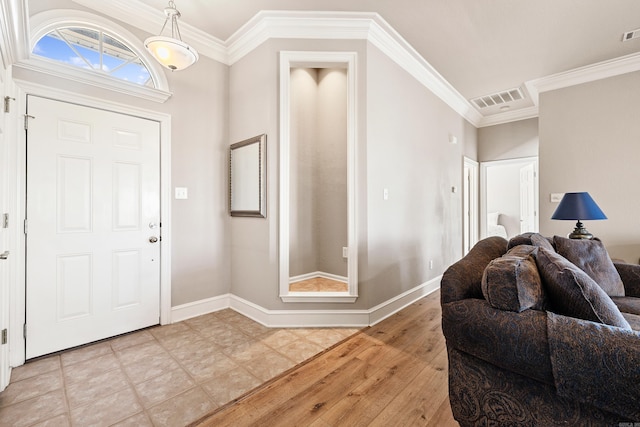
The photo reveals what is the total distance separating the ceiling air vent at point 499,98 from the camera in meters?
4.31

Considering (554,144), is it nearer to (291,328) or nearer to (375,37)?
(375,37)

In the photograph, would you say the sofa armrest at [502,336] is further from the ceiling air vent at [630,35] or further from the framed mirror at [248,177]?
the ceiling air vent at [630,35]

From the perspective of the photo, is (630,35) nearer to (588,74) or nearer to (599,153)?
(588,74)

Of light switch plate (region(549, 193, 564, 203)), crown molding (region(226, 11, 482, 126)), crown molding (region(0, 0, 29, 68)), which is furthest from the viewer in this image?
light switch plate (region(549, 193, 564, 203))

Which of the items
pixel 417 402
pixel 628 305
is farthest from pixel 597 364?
pixel 628 305

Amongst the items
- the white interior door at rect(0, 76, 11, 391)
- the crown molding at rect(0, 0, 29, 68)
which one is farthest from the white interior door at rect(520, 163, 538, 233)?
the white interior door at rect(0, 76, 11, 391)

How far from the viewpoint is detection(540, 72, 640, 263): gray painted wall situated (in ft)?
11.0

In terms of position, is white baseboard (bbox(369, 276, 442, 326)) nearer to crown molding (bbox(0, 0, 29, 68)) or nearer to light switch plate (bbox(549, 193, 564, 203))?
light switch plate (bbox(549, 193, 564, 203))

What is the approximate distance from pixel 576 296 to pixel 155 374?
245 cm

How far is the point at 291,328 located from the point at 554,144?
165 inches

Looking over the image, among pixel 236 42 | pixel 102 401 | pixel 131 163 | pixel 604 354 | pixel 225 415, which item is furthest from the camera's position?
pixel 236 42

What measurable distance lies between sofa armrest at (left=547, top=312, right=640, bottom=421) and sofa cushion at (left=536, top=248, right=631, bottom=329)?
0.38ft

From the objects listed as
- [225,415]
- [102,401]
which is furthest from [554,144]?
[102,401]

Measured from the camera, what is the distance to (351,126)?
2.75 meters
